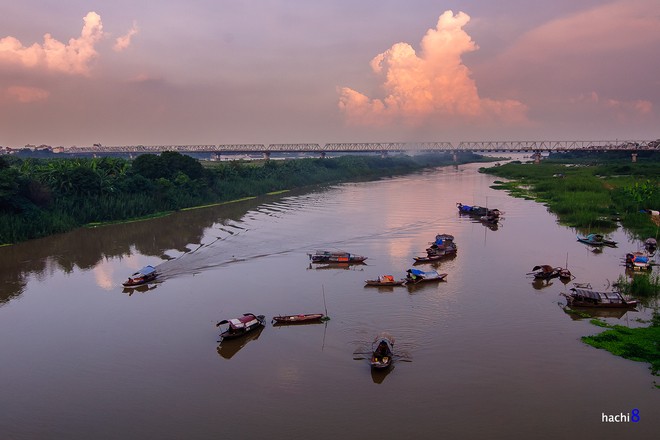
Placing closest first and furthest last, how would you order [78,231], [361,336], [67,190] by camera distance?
[361,336] → [78,231] → [67,190]

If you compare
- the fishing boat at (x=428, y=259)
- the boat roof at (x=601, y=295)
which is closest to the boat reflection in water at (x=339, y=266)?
the fishing boat at (x=428, y=259)

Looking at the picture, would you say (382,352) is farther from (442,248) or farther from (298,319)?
(442,248)

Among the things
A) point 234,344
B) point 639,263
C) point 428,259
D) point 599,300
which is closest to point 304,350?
point 234,344

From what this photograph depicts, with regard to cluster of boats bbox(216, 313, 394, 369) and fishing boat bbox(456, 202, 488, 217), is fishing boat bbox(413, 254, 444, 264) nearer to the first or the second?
cluster of boats bbox(216, 313, 394, 369)

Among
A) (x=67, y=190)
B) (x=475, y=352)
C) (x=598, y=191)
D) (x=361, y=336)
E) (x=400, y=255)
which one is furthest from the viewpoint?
(x=598, y=191)

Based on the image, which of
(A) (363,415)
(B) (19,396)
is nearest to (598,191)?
(A) (363,415)

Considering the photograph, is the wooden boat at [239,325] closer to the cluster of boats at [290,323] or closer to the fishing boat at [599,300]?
the cluster of boats at [290,323]

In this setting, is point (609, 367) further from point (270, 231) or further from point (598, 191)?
point (598, 191)
